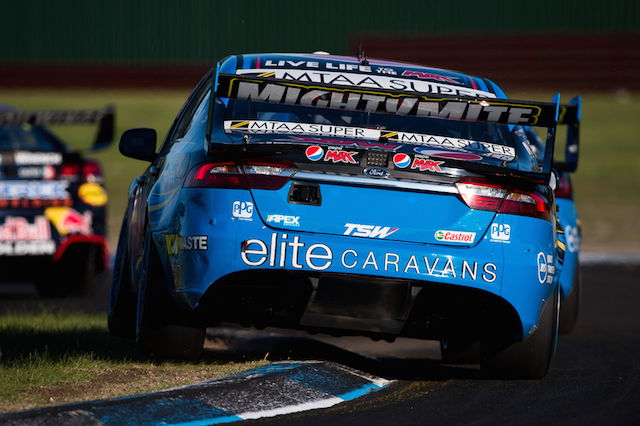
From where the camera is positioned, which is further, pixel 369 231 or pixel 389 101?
pixel 389 101

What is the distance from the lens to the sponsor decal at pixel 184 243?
5723mm

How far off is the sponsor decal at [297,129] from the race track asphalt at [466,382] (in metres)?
1.14

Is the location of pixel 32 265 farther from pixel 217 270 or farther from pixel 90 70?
pixel 90 70

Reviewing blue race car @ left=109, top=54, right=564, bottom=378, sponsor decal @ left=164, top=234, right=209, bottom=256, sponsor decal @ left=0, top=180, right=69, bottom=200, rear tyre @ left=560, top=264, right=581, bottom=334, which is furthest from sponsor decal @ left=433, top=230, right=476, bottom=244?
sponsor decal @ left=0, top=180, right=69, bottom=200

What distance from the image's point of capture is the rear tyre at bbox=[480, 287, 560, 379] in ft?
20.4

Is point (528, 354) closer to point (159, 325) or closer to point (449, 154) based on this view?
point (449, 154)

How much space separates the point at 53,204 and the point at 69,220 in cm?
17

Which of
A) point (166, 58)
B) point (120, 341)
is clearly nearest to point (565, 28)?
point (166, 58)

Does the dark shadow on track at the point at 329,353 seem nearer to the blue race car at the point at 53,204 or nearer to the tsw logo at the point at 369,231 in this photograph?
the tsw logo at the point at 369,231

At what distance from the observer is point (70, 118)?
10250 millimetres

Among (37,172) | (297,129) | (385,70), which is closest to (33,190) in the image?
(37,172)

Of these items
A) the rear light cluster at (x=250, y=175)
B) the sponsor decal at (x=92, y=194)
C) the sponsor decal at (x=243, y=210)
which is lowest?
the sponsor decal at (x=92, y=194)

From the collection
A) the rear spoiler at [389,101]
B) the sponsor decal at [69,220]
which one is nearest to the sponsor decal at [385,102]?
the rear spoiler at [389,101]

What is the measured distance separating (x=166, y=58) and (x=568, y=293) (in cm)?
3500
